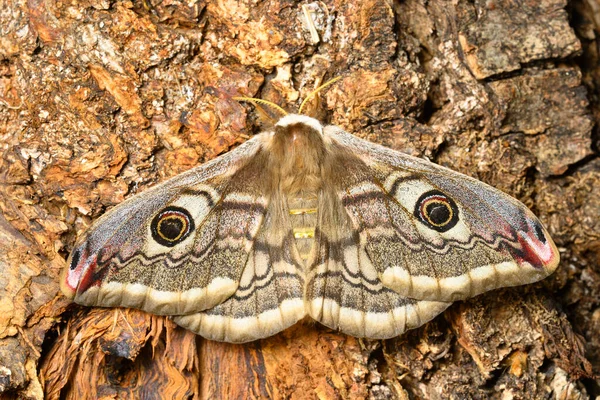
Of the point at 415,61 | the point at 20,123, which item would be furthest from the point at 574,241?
the point at 20,123

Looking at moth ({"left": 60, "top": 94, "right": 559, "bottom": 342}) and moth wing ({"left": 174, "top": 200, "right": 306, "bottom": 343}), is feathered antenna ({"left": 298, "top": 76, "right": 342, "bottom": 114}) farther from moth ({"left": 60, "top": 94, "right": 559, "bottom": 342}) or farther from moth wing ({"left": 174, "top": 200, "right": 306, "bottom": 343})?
moth wing ({"left": 174, "top": 200, "right": 306, "bottom": 343})

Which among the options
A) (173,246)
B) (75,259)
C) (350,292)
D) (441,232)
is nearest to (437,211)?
(441,232)

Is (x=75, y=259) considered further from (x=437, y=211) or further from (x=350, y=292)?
(x=437, y=211)

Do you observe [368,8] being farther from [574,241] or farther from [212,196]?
[574,241]

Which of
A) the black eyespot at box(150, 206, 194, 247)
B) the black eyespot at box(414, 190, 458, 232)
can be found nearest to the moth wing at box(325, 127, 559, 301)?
the black eyespot at box(414, 190, 458, 232)

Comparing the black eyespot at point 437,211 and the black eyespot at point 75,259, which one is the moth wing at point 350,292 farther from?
the black eyespot at point 75,259

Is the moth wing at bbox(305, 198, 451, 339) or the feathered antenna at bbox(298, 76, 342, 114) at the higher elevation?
the feathered antenna at bbox(298, 76, 342, 114)
